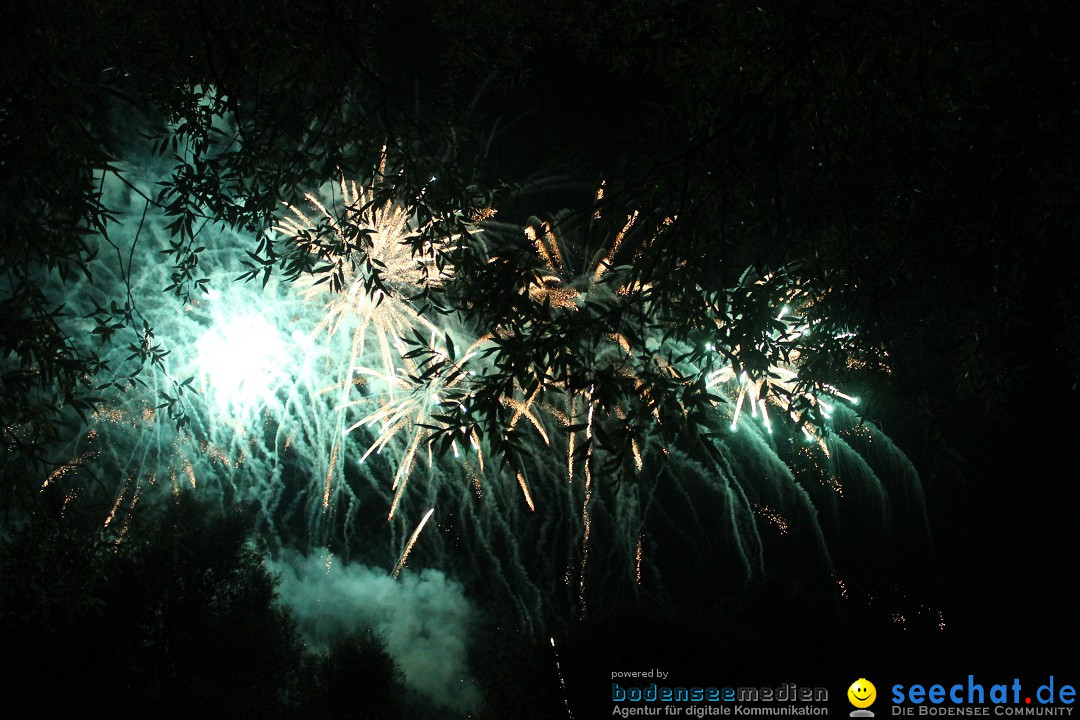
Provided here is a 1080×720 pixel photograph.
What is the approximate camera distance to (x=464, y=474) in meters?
15.1

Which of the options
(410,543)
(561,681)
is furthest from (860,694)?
(410,543)

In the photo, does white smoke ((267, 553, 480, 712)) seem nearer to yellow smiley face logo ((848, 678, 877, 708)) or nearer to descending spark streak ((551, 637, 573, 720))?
descending spark streak ((551, 637, 573, 720))

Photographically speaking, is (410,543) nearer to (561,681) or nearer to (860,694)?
(561,681)

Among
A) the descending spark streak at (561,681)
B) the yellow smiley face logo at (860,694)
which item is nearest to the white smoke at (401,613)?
the descending spark streak at (561,681)

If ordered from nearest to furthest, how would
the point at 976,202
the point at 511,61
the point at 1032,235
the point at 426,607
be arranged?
the point at 976,202, the point at 1032,235, the point at 511,61, the point at 426,607

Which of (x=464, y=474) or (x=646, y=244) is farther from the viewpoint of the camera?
(x=464, y=474)

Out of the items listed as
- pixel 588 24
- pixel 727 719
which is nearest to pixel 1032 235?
pixel 588 24

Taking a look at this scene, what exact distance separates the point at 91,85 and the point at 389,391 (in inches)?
328

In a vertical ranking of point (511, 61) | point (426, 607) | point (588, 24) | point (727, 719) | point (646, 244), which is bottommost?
point (727, 719)

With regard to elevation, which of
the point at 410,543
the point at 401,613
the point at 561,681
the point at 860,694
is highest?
the point at 410,543

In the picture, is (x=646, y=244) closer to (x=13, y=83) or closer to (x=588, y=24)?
(x=13, y=83)

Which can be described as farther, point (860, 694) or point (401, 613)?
point (401, 613)

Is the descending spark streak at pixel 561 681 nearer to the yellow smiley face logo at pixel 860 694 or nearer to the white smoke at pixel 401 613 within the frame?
the yellow smiley face logo at pixel 860 694

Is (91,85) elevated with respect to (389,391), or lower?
lower
